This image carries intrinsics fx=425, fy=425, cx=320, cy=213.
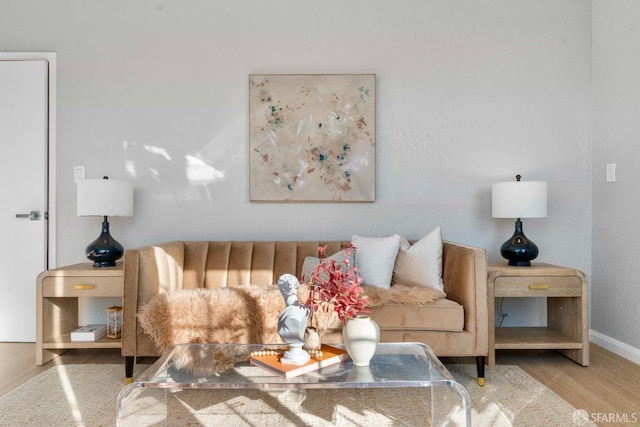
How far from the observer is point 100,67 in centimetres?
319

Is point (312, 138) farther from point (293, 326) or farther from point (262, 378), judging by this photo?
point (262, 378)

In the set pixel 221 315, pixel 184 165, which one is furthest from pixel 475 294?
pixel 184 165

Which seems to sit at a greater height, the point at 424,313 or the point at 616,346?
the point at 424,313

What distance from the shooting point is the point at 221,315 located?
7.10ft

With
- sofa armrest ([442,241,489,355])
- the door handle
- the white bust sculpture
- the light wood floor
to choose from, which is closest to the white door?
the door handle

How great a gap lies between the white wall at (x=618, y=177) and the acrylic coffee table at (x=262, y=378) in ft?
6.03

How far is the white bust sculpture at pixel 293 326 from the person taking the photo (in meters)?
1.48

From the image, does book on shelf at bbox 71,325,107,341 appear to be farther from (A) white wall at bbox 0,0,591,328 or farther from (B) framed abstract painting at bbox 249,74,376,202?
(B) framed abstract painting at bbox 249,74,376,202

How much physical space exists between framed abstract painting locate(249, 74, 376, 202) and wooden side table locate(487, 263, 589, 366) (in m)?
1.06

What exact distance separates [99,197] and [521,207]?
8.85 feet

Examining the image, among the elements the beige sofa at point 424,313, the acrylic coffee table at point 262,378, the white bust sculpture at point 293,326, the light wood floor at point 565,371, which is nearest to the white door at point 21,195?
the light wood floor at point 565,371

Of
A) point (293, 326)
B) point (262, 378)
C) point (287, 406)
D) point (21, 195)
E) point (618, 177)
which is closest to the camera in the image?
point (262, 378)

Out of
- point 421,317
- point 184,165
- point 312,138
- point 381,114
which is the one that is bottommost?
point 421,317

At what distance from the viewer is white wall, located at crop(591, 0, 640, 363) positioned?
2.69 m
